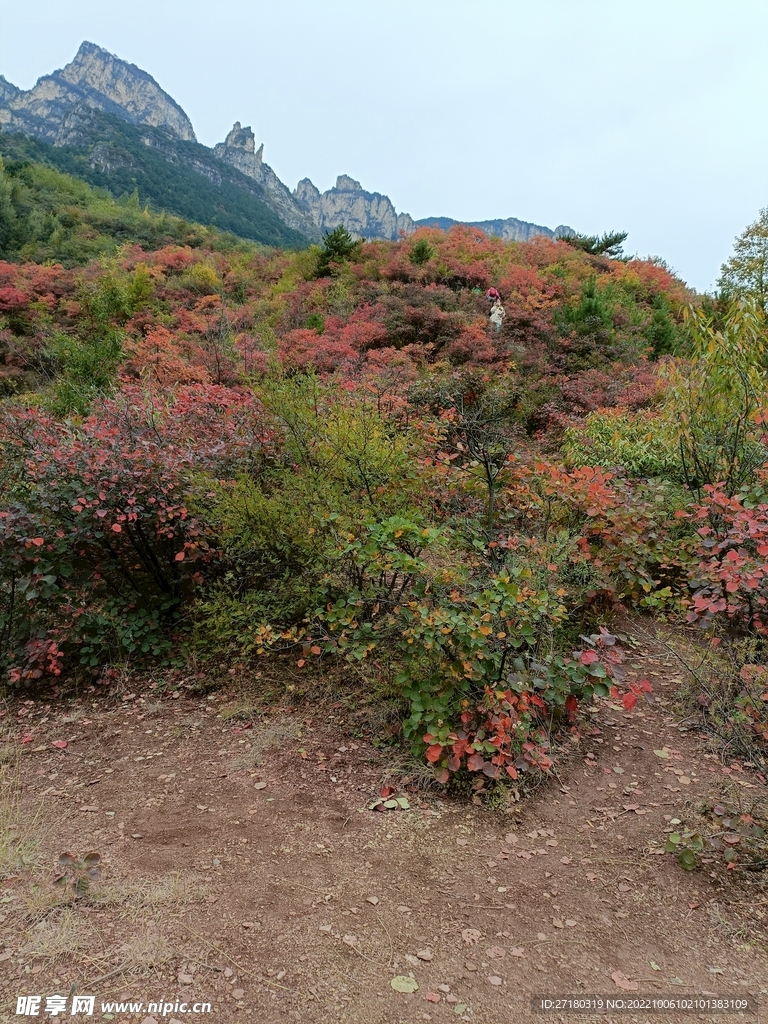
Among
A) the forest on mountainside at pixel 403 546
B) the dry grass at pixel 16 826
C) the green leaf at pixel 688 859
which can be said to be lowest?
the dry grass at pixel 16 826

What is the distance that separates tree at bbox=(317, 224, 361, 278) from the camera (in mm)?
15203

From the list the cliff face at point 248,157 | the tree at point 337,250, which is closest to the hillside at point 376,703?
the tree at point 337,250

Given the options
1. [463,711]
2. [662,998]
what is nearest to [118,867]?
[463,711]

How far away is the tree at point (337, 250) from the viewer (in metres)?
15.2

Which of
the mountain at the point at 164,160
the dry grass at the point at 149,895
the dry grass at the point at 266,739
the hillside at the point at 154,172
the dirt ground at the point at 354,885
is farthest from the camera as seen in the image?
the mountain at the point at 164,160

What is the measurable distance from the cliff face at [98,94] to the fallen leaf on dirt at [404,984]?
95002mm

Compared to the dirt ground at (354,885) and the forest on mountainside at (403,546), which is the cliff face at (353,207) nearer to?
→ the forest on mountainside at (403,546)

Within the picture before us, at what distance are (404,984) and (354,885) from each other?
16.7 inches

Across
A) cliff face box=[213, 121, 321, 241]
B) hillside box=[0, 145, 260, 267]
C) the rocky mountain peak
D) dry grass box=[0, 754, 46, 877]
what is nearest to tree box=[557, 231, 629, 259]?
hillside box=[0, 145, 260, 267]

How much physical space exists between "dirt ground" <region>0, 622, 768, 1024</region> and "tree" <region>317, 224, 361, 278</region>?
14389 mm

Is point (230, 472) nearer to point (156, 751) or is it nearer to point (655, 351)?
point (156, 751)

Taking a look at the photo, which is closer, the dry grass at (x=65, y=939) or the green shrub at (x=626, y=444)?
the dry grass at (x=65, y=939)

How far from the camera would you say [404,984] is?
1.69 m

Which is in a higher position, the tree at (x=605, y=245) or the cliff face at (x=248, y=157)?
the cliff face at (x=248, y=157)
